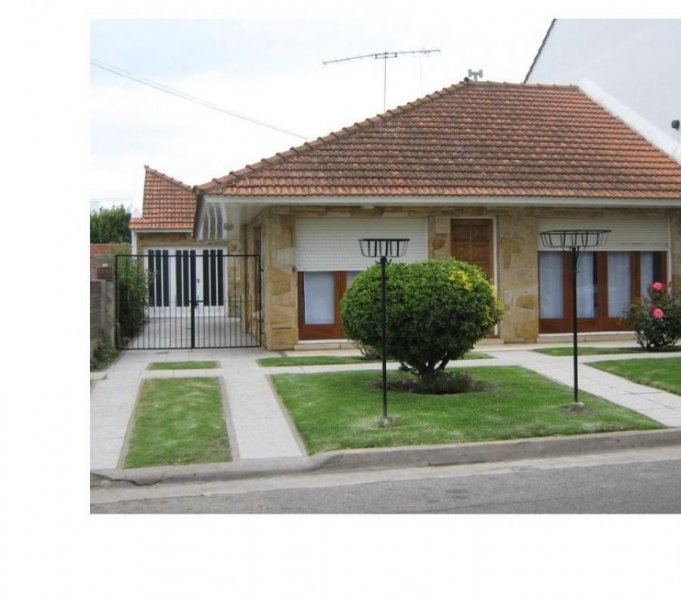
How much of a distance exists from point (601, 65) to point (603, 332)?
24.1ft

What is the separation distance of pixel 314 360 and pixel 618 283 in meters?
7.02

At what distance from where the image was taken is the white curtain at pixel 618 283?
17359 mm

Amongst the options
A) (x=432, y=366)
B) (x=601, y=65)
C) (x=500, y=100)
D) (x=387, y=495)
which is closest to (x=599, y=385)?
(x=432, y=366)

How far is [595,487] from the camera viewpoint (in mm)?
7195

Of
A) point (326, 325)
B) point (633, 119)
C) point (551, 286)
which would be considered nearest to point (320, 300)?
point (326, 325)

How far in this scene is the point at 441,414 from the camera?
31.2 ft

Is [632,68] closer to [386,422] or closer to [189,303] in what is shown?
[189,303]

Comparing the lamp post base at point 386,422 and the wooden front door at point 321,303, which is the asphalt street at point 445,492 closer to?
the lamp post base at point 386,422

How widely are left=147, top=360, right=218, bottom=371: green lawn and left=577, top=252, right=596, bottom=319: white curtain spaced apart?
754 centimetres

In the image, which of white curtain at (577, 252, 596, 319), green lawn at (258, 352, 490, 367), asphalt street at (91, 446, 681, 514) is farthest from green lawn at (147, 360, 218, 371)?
white curtain at (577, 252, 596, 319)

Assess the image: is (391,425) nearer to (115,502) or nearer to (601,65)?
(115,502)

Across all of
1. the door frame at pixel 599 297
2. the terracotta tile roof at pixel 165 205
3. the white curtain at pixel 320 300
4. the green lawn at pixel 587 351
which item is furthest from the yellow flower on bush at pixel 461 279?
the terracotta tile roof at pixel 165 205

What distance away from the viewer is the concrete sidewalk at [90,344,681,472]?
866 cm

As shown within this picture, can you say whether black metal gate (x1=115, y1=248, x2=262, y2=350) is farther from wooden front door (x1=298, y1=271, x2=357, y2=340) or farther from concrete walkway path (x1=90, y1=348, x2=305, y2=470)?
concrete walkway path (x1=90, y1=348, x2=305, y2=470)
